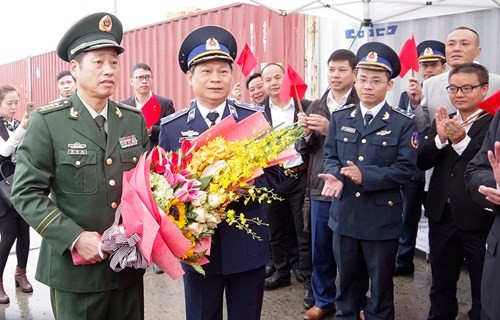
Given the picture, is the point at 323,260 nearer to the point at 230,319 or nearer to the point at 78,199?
the point at 230,319

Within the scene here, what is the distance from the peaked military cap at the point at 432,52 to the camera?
439 centimetres

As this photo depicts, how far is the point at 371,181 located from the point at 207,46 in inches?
51.7

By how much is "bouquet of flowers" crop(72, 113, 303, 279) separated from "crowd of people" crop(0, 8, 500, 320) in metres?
0.21

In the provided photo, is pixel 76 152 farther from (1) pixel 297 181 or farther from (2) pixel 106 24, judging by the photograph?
(1) pixel 297 181

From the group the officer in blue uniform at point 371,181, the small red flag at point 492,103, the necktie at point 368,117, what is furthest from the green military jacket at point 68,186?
the small red flag at point 492,103

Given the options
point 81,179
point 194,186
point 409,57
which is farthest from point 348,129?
point 81,179

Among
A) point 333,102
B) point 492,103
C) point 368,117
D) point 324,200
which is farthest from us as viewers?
point 333,102

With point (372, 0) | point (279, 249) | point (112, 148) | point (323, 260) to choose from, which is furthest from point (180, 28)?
point (112, 148)

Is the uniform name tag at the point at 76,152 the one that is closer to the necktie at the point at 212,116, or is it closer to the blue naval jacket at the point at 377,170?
the necktie at the point at 212,116

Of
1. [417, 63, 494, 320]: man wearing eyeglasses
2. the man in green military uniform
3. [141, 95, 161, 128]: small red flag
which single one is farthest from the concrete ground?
the man in green military uniform

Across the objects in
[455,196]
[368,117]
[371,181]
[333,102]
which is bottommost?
[455,196]

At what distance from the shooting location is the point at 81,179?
80.3 inches

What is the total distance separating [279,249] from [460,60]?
2.23m

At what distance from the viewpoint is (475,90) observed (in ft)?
9.87
